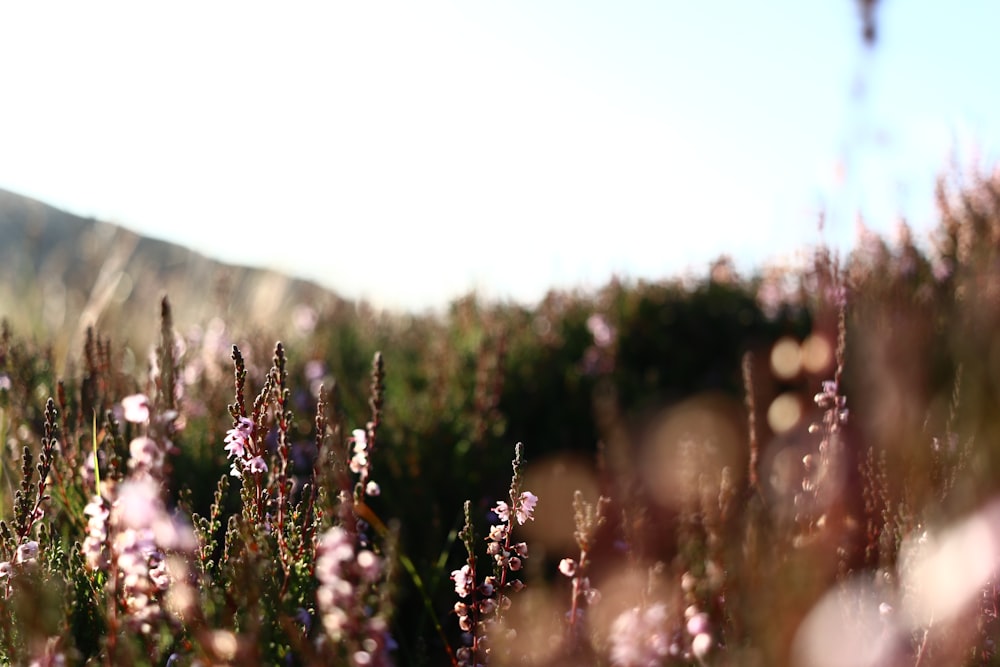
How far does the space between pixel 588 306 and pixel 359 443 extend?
522cm

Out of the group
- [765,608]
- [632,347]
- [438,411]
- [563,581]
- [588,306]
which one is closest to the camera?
[765,608]

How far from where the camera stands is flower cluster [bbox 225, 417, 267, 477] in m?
1.98

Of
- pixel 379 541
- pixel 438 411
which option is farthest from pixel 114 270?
pixel 379 541

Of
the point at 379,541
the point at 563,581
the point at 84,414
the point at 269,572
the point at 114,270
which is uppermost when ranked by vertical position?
the point at 114,270

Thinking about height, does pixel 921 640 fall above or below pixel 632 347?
below

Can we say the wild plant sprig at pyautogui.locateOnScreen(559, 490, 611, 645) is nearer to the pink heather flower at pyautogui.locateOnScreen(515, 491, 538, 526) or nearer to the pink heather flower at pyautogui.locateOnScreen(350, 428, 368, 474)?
the pink heather flower at pyautogui.locateOnScreen(515, 491, 538, 526)

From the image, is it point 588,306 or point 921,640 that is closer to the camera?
point 921,640

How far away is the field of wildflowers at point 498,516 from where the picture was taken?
1744 mm

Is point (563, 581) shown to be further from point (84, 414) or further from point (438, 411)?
point (84, 414)

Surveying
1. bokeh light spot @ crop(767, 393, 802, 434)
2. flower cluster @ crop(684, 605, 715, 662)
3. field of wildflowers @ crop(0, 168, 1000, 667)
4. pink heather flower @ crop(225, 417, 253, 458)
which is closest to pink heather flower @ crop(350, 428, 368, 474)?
field of wildflowers @ crop(0, 168, 1000, 667)

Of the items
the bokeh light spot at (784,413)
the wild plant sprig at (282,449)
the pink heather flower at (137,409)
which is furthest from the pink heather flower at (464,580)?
the bokeh light spot at (784,413)

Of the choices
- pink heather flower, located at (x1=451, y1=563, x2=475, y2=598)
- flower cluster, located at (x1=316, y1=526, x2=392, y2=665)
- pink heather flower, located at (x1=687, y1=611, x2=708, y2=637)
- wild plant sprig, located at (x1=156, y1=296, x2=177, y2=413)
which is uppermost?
wild plant sprig, located at (x1=156, y1=296, x2=177, y2=413)

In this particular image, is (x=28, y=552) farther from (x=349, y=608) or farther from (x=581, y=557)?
(x=581, y=557)

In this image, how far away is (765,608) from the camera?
1542 millimetres
